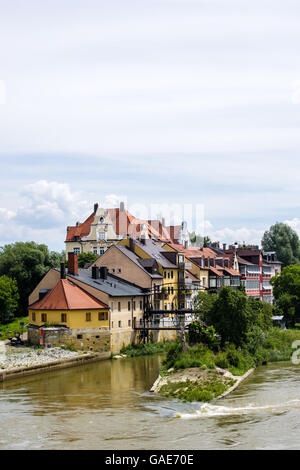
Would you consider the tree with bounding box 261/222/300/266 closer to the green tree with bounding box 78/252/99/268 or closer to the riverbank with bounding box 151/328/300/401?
the green tree with bounding box 78/252/99/268

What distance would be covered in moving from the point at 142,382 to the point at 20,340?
19107 millimetres

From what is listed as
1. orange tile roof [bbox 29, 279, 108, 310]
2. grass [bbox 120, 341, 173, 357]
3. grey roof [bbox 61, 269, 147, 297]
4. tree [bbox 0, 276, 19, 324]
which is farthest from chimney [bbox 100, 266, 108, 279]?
tree [bbox 0, 276, 19, 324]

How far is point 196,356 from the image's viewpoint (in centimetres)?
4394

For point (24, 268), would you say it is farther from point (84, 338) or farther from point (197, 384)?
point (197, 384)

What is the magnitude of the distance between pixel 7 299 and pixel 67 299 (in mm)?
18713

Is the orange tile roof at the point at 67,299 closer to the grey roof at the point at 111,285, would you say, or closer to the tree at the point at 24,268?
the grey roof at the point at 111,285

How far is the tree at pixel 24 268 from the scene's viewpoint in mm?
82750

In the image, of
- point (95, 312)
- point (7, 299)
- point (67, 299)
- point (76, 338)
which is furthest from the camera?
point (7, 299)

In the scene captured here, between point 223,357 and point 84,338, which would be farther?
point 84,338

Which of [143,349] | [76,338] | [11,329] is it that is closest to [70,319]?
[76,338]

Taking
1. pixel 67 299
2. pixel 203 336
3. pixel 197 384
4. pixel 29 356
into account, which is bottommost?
pixel 197 384

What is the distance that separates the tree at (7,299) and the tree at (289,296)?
103 feet

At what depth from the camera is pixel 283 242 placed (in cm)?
13262
